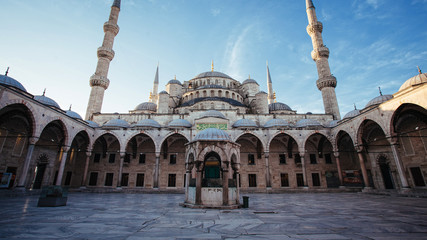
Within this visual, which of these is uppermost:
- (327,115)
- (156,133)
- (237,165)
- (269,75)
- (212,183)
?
(269,75)

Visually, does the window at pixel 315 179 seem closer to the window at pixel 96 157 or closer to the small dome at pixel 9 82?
the window at pixel 96 157

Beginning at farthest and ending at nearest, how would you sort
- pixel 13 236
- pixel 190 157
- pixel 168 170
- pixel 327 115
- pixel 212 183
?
pixel 327 115 < pixel 168 170 < pixel 212 183 < pixel 190 157 < pixel 13 236

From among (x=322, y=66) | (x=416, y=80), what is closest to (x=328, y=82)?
(x=322, y=66)

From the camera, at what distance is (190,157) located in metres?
7.87

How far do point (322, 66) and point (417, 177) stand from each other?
13969 millimetres

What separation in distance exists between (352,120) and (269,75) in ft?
80.5

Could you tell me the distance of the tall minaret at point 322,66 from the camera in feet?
71.1

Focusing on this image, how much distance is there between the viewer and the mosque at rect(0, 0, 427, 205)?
11.0 m

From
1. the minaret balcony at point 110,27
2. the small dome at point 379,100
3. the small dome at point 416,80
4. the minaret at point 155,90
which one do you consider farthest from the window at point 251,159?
the minaret balcony at point 110,27

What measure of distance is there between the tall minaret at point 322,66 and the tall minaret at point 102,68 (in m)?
24.1

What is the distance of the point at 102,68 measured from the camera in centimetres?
2245

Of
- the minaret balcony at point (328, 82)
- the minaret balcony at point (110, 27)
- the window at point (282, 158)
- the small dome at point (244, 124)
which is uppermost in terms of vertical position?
the minaret balcony at point (110, 27)

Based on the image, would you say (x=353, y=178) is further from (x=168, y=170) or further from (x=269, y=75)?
(x=269, y=75)

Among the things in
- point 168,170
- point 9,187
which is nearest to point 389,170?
point 168,170
